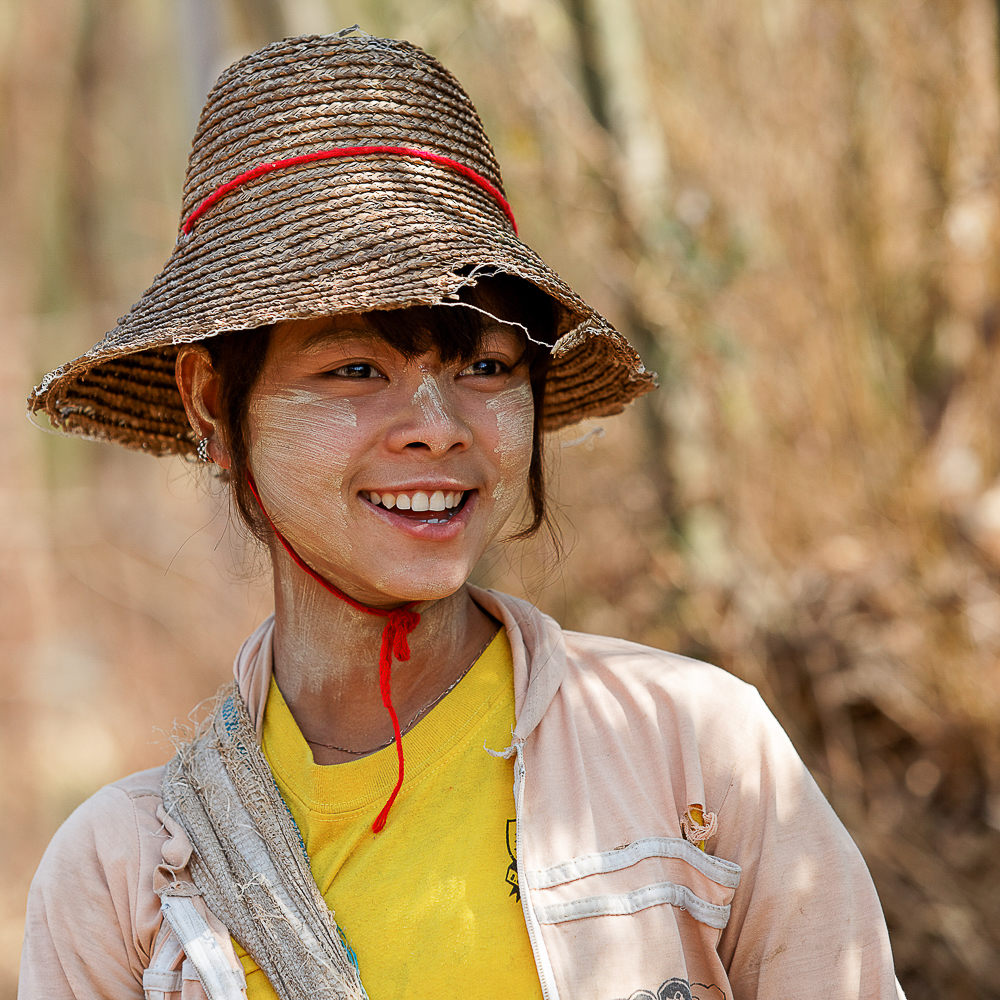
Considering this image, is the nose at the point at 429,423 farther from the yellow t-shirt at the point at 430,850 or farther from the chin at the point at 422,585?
the yellow t-shirt at the point at 430,850

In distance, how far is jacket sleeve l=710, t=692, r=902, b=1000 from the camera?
164cm

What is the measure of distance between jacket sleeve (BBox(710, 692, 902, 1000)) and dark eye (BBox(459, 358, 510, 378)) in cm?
67

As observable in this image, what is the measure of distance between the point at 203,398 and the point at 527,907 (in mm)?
953

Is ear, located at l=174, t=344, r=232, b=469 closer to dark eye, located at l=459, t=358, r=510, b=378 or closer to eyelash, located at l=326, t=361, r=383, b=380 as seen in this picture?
eyelash, located at l=326, t=361, r=383, b=380

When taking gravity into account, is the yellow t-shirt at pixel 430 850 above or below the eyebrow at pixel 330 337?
below

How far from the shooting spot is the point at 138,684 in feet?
23.8

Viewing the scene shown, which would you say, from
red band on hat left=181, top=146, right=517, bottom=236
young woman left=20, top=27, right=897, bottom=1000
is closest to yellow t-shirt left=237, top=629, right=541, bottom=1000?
young woman left=20, top=27, right=897, bottom=1000

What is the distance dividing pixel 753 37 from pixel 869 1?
1.58 ft

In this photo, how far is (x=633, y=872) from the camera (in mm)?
1650

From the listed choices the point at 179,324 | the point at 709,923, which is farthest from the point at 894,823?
the point at 179,324

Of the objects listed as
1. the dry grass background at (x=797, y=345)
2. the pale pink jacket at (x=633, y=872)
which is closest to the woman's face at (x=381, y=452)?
the pale pink jacket at (x=633, y=872)

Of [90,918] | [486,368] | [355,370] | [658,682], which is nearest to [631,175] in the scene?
[486,368]

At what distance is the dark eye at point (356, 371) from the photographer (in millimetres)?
1781

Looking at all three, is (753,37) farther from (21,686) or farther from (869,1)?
(21,686)
